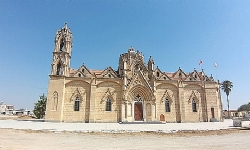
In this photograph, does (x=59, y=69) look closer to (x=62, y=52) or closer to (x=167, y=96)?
(x=62, y=52)

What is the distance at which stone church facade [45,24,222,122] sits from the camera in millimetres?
30031

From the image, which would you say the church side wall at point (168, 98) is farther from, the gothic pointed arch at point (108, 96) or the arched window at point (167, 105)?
the gothic pointed arch at point (108, 96)

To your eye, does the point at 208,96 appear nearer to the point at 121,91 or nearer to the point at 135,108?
the point at 135,108

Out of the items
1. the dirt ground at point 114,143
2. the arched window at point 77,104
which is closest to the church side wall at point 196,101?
the arched window at point 77,104

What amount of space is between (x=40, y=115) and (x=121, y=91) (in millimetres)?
27069

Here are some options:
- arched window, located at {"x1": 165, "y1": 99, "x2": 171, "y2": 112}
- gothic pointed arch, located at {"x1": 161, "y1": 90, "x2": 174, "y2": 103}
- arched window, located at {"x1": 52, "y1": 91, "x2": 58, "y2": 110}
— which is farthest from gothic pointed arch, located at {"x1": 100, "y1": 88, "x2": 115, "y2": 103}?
arched window, located at {"x1": 165, "y1": 99, "x2": 171, "y2": 112}

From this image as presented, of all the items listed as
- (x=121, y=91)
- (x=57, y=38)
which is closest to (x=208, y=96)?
(x=121, y=91)

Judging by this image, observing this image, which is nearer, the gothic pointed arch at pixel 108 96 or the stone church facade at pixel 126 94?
the stone church facade at pixel 126 94

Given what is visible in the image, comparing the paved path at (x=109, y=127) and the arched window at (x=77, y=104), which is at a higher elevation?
the arched window at (x=77, y=104)

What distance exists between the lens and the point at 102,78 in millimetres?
31641

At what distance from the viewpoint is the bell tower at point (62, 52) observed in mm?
30969

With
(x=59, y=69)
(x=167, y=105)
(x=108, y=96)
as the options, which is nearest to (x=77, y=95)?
(x=108, y=96)

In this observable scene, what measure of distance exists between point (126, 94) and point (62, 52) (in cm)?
1444

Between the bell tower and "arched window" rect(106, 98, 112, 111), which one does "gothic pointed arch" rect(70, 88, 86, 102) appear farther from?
"arched window" rect(106, 98, 112, 111)
